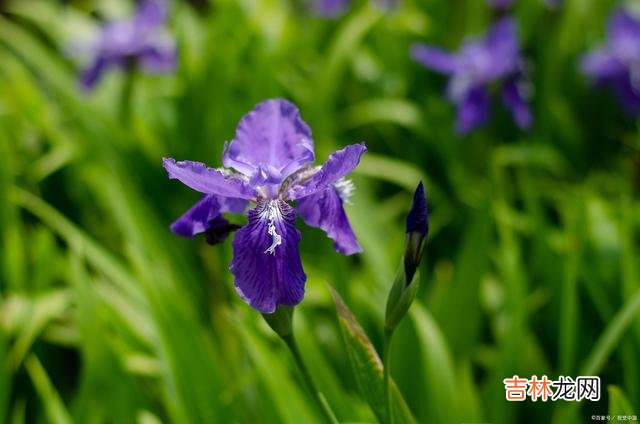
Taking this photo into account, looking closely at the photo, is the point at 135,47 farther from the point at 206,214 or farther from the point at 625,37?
the point at 625,37

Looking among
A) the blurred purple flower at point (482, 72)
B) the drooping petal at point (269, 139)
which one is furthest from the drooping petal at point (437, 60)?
the drooping petal at point (269, 139)

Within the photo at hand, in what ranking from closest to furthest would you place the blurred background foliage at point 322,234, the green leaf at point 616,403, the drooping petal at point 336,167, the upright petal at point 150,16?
the drooping petal at point 336,167 < the green leaf at point 616,403 < the blurred background foliage at point 322,234 < the upright petal at point 150,16

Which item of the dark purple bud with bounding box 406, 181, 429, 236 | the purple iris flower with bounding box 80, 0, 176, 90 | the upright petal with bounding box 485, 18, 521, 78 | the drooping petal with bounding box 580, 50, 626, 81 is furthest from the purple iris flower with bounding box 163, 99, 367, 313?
the drooping petal with bounding box 580, 50, 626, 81

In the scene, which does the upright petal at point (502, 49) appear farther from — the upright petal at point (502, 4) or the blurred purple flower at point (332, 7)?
the blurred purple flower at point (332, 7)

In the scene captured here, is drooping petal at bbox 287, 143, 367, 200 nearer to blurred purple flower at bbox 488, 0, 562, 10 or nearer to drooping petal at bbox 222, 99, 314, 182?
drooping petal at bbox 222, 99, 314, 182

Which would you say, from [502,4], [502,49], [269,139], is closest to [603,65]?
[502,49]

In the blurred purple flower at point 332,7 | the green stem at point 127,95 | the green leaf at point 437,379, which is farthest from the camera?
the blurred purple flower at point 332,7
